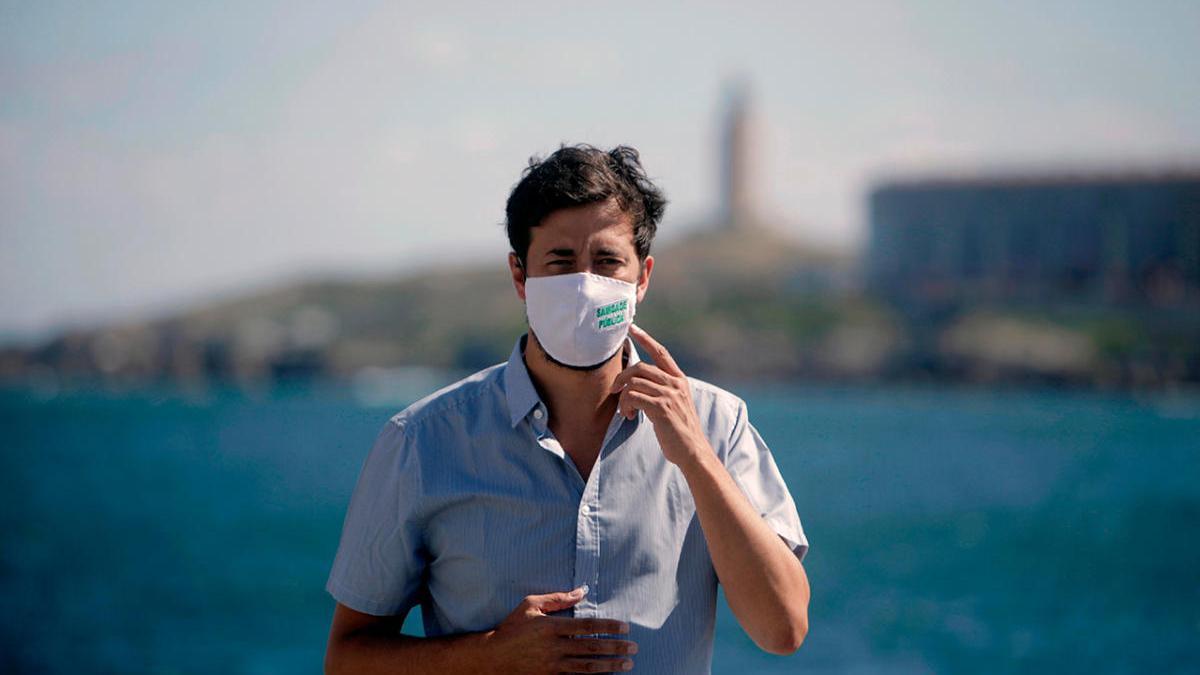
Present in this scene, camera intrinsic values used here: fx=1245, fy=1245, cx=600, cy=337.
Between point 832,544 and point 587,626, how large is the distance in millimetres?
49969

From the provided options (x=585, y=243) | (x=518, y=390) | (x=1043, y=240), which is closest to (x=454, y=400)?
(x=518, y=390)

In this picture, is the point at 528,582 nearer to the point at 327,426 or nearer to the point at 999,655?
the point at 999,655

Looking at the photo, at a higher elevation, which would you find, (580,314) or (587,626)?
(580,314)

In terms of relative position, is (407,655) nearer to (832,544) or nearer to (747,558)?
(747,558)

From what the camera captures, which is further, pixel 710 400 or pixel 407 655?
pixel 710 400

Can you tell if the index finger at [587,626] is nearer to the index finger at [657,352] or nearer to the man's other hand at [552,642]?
the man's other hand at [552,642]

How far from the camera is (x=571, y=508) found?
8.76 feet

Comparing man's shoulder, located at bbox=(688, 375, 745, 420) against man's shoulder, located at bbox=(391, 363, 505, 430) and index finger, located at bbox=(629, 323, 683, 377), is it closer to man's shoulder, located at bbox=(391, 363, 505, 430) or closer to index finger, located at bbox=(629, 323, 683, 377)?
index finger, located at bbox=(629, 323, 683, 377)

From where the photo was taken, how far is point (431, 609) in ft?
9.12

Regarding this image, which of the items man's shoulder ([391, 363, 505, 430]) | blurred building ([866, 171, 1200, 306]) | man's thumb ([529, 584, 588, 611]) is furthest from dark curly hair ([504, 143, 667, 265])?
blurred building ([866, 171, 1200, 306])

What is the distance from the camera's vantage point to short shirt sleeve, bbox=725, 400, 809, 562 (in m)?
2.76

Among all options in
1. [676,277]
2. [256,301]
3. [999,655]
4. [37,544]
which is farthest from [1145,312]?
[256,301]

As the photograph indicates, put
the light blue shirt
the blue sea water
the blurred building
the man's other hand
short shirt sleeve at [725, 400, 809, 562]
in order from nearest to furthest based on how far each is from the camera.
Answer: the man's other hand, the light blue shirt, short shirt sleeve at [725, 400, 809, 562], the blue sea water, the blurred building

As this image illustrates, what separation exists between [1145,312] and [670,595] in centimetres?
11042
